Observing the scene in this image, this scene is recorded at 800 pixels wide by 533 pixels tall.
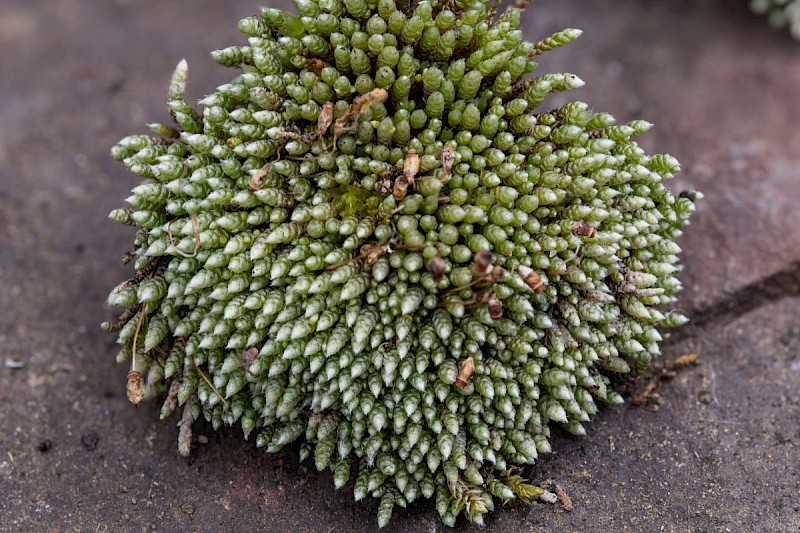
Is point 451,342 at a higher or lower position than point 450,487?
higher

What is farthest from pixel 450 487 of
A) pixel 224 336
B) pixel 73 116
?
pixel 73 116

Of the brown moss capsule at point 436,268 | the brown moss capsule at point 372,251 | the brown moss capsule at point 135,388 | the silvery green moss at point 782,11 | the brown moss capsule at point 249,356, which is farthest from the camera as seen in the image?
the silvery green moss at point 782,11

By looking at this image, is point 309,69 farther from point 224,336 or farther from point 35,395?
point 35,395

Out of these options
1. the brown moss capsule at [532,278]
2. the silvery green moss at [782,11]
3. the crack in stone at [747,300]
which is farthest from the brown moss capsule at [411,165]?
the silvery green moss at [782,11]

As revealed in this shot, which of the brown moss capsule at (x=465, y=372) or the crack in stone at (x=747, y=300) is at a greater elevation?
the brown moss capsule at (x=465, y=372)

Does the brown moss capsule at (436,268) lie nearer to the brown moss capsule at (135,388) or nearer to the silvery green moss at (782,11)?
the brown moss capsule at (135,388)

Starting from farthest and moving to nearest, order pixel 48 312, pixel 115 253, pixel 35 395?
1. pixel 115 253
2. pixel 48 312
3. pixel 35 395

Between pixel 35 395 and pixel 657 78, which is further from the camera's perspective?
pixel 657 78
